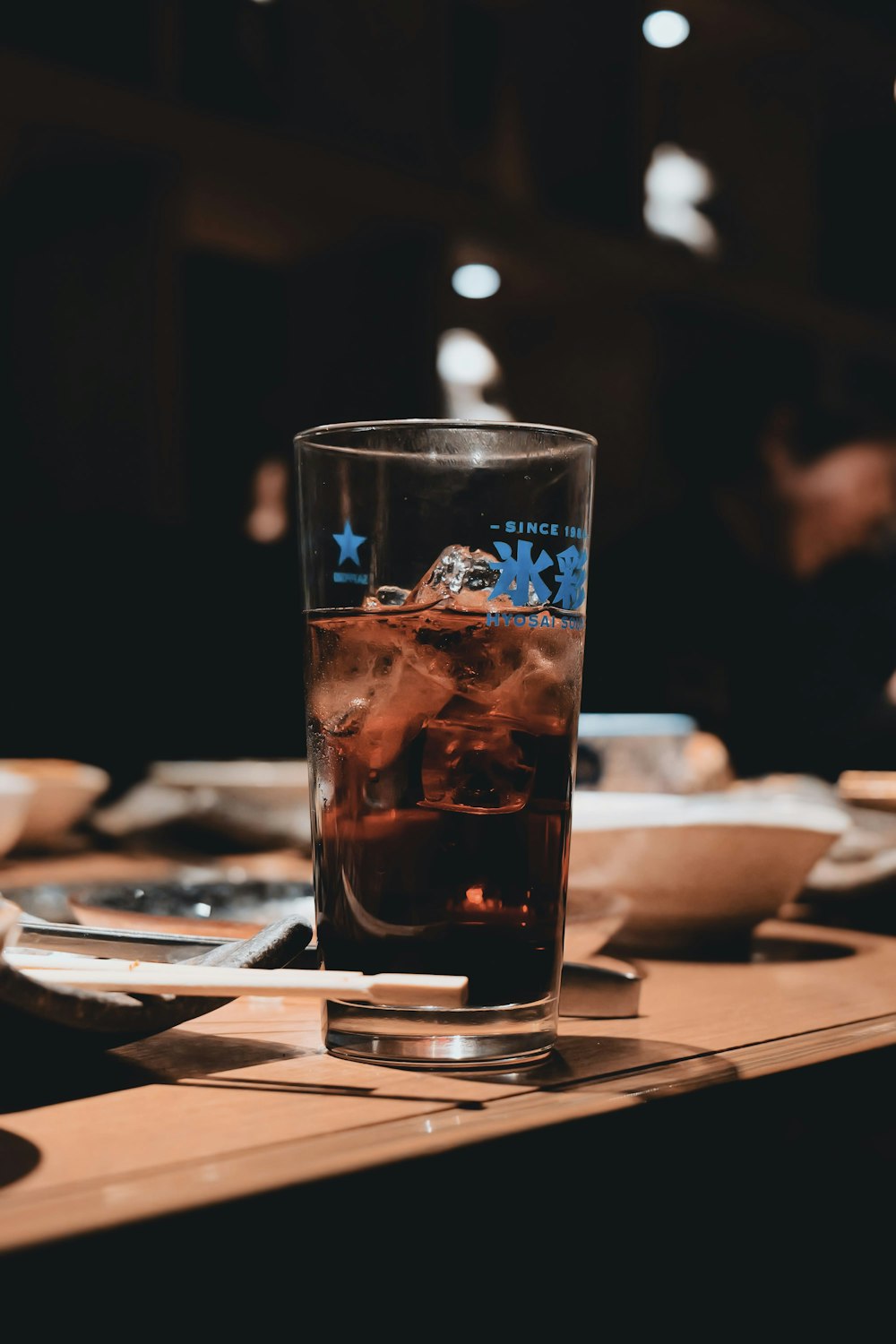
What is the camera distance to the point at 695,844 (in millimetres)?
790

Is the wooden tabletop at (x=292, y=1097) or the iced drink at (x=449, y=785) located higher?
the iced drink at (x=449, y=785)

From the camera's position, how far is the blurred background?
6.62 feet

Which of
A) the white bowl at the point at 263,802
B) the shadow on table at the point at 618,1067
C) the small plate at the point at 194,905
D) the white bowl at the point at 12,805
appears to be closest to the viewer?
the shadow on table at the point at 618,1067

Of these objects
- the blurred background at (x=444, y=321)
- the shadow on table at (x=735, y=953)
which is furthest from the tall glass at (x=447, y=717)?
the blurred background at (x=444, y=321)

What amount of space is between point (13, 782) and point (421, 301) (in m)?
1.48

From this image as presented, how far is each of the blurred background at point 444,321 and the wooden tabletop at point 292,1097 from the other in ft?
5.16

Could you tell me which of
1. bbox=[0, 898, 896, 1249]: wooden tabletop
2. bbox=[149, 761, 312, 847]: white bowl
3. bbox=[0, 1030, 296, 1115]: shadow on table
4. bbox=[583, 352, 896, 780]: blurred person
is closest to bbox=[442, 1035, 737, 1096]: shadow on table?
bbox=[0, 898, 896, 1249]: wooden tabletop

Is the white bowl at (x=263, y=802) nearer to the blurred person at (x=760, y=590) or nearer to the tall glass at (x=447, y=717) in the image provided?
the tall glass at (x=447, y=717)

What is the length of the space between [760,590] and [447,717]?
9.22 ft

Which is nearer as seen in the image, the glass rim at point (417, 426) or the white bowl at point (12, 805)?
the glass rim at point (417, 426)

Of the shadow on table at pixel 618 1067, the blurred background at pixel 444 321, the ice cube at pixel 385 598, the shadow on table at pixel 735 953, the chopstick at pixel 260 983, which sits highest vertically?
the blurred background at pixel 444 321

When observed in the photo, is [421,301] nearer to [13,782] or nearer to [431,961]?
[13,782]

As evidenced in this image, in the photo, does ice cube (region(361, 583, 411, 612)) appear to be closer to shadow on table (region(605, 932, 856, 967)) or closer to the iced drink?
the iced drink

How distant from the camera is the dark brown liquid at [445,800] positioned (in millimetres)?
530
